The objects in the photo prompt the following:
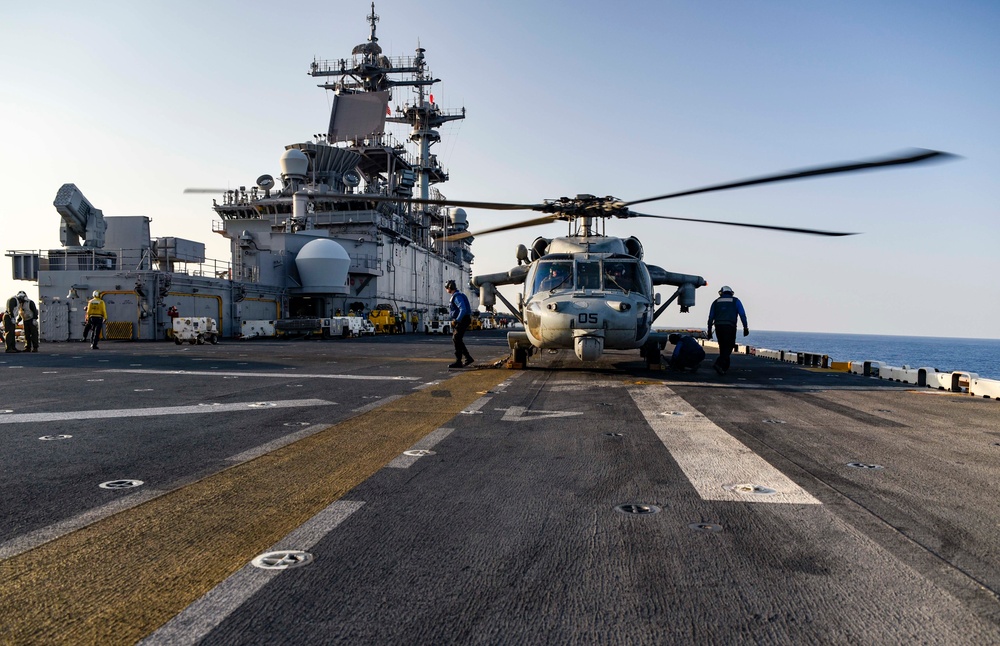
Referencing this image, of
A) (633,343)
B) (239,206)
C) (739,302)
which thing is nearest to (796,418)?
(633,343)

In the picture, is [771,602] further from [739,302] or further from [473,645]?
[739,302]

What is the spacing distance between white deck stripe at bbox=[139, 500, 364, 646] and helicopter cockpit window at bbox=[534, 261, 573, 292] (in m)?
10.0

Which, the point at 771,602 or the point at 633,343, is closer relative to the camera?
the point at 771,602

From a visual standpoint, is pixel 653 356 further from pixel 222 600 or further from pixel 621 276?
pixel 222 600

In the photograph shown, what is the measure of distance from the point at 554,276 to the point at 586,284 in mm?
713

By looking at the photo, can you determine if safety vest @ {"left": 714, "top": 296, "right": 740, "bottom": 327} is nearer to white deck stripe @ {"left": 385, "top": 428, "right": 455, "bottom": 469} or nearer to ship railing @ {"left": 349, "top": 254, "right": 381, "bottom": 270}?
white deck stripe @ {"left": 385, "top": 428, "right": 455, "bottom": 469}

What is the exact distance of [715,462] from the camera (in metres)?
4.59

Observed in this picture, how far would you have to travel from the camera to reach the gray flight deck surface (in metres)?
2.06

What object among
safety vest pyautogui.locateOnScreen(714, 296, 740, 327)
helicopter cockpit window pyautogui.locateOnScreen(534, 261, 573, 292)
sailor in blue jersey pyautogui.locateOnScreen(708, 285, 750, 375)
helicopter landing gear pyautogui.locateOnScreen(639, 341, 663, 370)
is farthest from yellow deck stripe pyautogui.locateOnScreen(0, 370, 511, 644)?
safety vest pyautogui.locateOnScreen(714, 296, 740, 327)

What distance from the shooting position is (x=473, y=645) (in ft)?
6.20

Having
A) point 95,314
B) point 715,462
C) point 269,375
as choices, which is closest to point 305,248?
point 95,314

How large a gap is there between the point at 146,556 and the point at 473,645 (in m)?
1.62

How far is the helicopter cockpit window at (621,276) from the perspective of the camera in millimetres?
12455

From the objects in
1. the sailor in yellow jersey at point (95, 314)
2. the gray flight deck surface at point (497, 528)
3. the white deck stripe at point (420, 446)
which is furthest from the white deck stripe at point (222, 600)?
the sailor in yellow jersey at point (95, 314)
